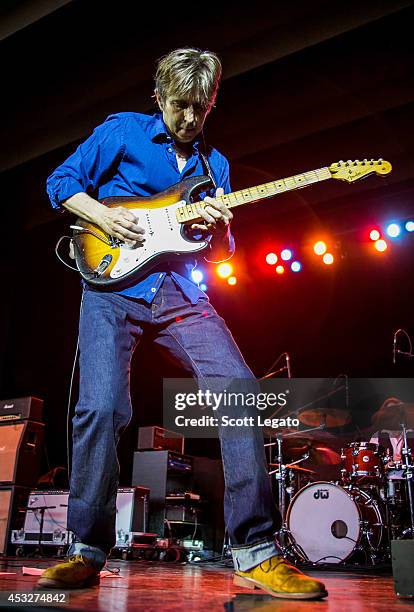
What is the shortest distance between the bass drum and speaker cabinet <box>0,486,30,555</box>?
9.38 feet

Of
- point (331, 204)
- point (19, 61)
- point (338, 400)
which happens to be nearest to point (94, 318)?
point (19, 61)

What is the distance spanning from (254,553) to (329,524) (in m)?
4.29

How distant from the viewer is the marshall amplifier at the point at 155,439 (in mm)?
6828

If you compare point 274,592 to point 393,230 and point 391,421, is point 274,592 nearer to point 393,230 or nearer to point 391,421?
point 391,421

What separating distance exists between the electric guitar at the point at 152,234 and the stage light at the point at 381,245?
17.8ft

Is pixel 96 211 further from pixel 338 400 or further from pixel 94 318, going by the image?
pixel 338 400

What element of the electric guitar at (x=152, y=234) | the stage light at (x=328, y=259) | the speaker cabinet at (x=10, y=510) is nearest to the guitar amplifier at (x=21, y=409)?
the speaker cabinet at (x=10, y=510)

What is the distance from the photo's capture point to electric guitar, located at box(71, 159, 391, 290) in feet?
7.47

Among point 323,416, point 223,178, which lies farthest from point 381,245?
point 223,178

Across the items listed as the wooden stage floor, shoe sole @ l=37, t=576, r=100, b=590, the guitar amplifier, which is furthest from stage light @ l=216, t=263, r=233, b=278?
shoe sole @ l=37, t=576, r=100, b=590

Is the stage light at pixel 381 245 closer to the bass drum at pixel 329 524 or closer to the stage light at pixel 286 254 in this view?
the stage light at pixel 286 254

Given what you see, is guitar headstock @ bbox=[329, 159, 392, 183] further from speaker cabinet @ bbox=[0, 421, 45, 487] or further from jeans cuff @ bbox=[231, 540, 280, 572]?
speaker cabinet @ bbox=[0, 421, 45, 487]

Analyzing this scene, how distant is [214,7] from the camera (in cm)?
517

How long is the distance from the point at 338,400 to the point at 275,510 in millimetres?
4808
